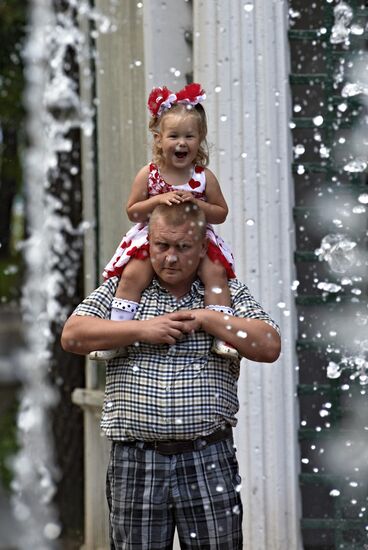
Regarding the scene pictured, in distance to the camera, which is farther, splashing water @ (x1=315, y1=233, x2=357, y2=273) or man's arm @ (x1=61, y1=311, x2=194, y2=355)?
splashing water @ (x1=315, y1=233, x2=357, y2=273)

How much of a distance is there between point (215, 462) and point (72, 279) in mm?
3460

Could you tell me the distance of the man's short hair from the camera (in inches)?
134

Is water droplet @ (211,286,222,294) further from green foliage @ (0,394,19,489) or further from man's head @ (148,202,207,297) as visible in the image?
green foliage @ (0,394,19,489)

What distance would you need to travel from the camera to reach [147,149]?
5.03 metres

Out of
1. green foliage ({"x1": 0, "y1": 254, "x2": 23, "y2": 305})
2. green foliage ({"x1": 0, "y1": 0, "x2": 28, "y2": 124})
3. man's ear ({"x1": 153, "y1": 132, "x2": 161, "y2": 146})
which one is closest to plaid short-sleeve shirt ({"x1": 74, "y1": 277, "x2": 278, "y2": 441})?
man's ear ({"x1": 153, "y1": 132, "x2": 161, "y2": 146})

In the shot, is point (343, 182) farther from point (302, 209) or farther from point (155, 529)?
point (155, 529)

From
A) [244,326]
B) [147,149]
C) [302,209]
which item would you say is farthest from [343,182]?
[244,326]

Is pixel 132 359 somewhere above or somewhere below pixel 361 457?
above

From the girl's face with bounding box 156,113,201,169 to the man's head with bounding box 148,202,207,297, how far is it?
0.14 m

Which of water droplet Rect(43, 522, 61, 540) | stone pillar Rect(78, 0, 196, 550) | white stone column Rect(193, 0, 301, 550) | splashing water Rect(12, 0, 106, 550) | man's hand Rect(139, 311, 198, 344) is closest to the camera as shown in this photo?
man's hand Rect(139, 311, 198, 344)

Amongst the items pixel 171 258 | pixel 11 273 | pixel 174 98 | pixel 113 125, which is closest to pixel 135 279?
pixel 171 258

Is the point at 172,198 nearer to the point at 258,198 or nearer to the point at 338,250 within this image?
the point at 258,198

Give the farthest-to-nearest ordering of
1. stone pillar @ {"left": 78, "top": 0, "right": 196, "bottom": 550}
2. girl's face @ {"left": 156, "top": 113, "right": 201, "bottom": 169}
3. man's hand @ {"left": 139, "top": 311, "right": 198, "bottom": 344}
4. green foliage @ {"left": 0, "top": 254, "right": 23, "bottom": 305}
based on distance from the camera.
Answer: green foliage @ {"left": 0, "top": 254, "right": 23, "bottom": 305} < stone pillar @ {"left": 78, "top": 0, "right": 196, "bottom": 550} < girl's face @ {"left": 156, "top": 113, "right": 201, "bottom": 169} < man's hand @ {"left": 139, "top": 311, "right": 198, "bottom": 344}

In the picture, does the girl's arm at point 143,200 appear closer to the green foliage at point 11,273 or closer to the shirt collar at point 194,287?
the shirt collar at point 194,287
